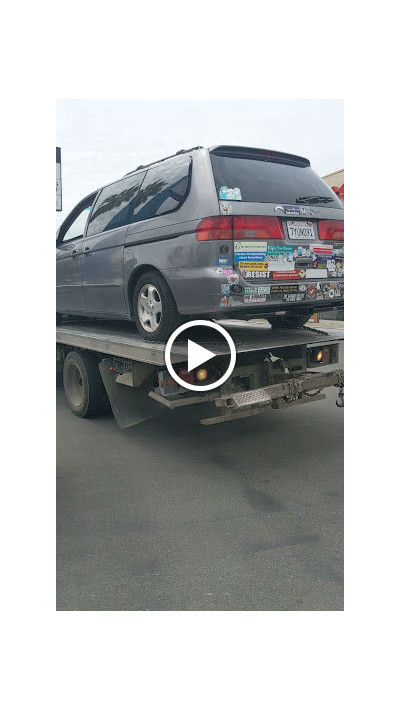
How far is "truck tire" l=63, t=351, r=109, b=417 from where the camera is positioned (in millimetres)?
5113

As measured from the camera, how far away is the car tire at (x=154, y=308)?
388 cm

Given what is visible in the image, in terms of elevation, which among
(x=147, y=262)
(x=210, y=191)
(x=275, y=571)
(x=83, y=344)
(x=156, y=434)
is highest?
(x=210, y=191)

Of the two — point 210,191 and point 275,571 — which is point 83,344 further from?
point 275,571

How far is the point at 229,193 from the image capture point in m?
3.72

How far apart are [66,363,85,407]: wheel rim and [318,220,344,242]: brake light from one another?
2.74 metres

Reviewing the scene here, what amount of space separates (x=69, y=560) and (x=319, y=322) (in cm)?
260

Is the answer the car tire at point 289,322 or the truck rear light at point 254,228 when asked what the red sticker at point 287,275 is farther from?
the car tire at point 289,322

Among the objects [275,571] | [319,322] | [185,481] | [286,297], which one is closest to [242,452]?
[185,481]

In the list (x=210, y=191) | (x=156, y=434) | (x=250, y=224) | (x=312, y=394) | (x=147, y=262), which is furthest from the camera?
(x=156, y=434)

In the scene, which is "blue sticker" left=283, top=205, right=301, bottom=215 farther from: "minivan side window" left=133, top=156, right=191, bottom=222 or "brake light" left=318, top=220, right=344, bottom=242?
"minivan side window" left=133, top=156, right=191, bottom=222

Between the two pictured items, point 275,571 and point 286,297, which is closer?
point 275,571

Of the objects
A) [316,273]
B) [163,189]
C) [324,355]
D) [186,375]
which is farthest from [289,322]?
[163,189]

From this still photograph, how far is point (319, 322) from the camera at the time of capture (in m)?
4.34

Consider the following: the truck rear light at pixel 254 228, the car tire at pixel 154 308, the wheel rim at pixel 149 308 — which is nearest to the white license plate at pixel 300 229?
the truck rear light at pixel 254 228
